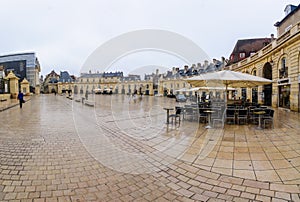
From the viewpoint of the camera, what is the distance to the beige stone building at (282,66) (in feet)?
46.6

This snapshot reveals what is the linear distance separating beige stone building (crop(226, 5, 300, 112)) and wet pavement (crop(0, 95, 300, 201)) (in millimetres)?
10104

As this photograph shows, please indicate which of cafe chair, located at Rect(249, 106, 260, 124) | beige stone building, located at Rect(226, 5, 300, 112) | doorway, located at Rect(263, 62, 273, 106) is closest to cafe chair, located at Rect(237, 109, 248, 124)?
cafe chair, located at Rect(249, 106, 260, 124)

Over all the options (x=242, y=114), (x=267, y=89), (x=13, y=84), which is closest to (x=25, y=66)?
(x=13, y=84)

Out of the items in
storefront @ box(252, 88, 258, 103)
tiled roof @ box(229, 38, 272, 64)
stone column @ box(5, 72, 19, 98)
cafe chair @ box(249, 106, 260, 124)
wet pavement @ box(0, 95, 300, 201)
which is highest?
tiled roof @ box(229, 38, 272, 64)

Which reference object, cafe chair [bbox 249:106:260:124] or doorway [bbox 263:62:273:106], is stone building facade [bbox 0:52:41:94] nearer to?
doorway [bbox 263:62:273:106]

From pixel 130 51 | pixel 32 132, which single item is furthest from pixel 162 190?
pixel 32 132

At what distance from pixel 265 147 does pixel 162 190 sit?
143 inches

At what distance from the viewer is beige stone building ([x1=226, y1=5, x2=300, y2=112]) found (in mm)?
14211

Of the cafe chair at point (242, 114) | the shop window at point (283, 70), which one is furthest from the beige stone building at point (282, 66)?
the cafe chair at point (242, 114)

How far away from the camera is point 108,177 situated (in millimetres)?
3668

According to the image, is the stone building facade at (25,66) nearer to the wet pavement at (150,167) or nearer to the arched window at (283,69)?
the arched window at (283,69)

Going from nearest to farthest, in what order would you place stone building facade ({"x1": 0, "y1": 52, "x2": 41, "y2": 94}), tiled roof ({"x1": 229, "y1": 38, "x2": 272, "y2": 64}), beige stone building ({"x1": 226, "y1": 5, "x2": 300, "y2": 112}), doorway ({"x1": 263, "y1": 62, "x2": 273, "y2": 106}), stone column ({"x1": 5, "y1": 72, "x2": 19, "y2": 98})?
beige stone building ({"x1": 226, "y1": 5, "x2": 300, "y2": 112}) < doorway ({"x1": 263, "y1": 62, "x2": 273, "y2": 106}) < stone column ({"x1": 5, "y1": 72, "x2": 19, "y2": 98}) < tiled roof ({"x1": 229, "y1": 38, "x2": 272, "y2": 64}) < stone building facade ({"x1": 0, "y1": 52, "x2": 41, "y2": 94})

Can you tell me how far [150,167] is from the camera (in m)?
4.18

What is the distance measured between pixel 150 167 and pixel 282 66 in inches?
691
